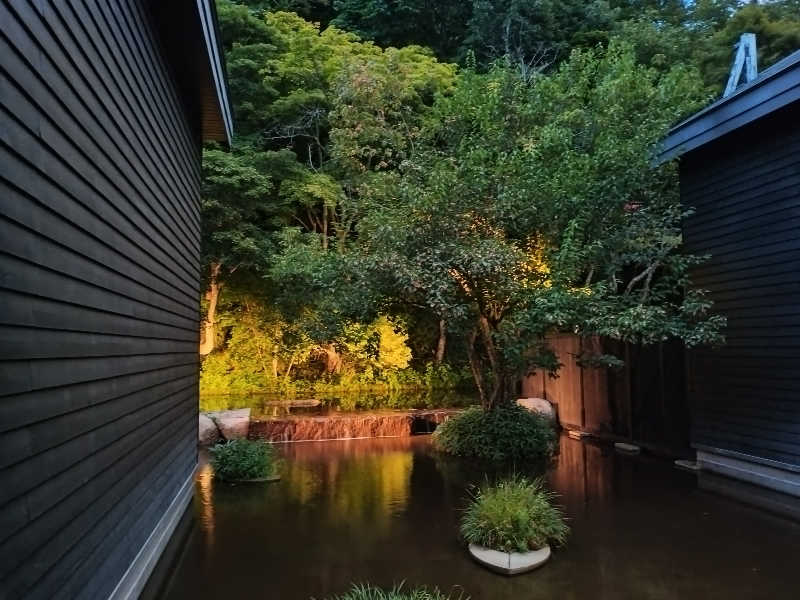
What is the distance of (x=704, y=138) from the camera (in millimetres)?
7586

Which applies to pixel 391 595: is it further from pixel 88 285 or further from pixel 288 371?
pixel 288 371

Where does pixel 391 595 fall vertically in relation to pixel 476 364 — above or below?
below

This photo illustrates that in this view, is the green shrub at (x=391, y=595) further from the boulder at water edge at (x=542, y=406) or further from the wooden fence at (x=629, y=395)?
the boulder at water edge at (x=542, y=406)

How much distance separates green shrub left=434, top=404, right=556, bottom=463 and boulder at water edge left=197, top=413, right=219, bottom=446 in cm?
384

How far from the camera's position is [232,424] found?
1064cm

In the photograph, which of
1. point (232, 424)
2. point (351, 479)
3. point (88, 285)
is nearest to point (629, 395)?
point (351, 479)

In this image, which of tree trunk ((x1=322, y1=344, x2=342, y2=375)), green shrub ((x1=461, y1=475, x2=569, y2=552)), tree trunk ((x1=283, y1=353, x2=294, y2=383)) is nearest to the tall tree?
green shrub ((x1=461, y1=475, x2=569, y2=552))

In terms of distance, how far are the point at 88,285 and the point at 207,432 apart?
26.3ft

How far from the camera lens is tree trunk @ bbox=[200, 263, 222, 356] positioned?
1670cm

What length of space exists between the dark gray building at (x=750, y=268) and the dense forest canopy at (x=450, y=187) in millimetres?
466

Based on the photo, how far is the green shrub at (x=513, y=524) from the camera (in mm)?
4859

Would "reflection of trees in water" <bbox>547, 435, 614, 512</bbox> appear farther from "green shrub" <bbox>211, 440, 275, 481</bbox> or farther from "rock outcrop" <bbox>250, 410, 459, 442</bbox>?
"green shrub" <bbox>211, 440, 275, 481</bbox>

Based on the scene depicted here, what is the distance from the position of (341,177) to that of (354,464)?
33.7ft

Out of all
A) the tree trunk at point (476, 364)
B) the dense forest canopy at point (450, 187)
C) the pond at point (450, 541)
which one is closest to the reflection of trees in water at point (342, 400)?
the dense forest canopy at point (450, 187)
